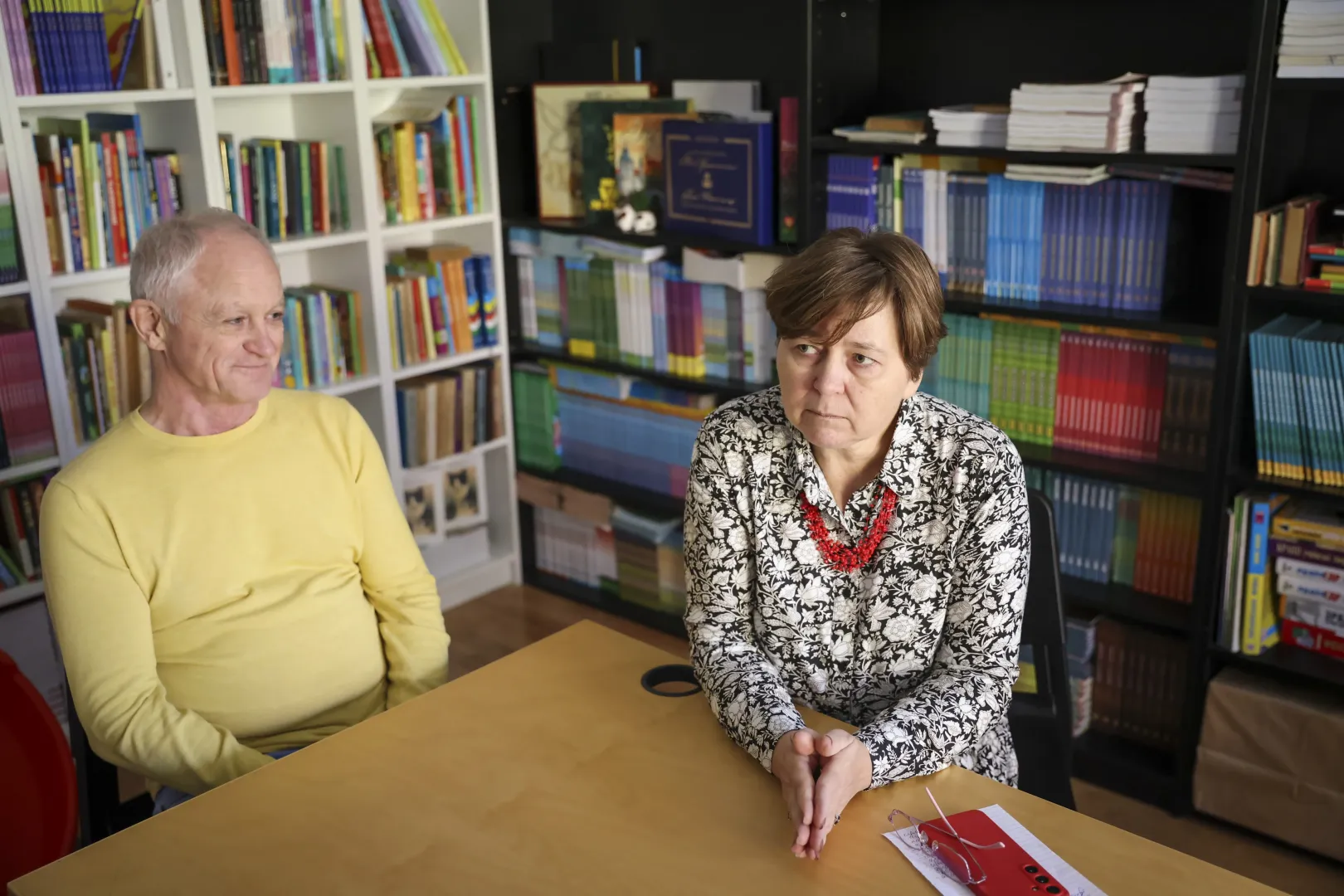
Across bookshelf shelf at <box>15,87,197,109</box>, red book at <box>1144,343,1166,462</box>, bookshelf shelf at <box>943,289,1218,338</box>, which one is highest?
bookshelf shelf at <box>15,87,197,109</box>

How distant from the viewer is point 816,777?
55.2 inches

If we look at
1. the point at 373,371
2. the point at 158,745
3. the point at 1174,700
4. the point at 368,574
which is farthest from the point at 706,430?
the point at 373,371

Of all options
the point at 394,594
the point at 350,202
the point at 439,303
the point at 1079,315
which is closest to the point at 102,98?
the point at 350,202

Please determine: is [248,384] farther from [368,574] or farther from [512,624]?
[512,624]

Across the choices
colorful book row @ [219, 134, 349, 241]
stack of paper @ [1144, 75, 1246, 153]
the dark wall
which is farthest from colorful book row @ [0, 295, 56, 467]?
stack of paper @ [1144, 75, 1246, 153]

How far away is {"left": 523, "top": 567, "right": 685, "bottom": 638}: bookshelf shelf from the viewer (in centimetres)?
358

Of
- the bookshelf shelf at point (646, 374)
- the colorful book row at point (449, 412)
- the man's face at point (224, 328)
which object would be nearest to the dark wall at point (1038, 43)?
the bookshelf shelf at point (646, 374)

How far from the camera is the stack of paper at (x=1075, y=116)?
2.42 m

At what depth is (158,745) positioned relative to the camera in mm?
1676

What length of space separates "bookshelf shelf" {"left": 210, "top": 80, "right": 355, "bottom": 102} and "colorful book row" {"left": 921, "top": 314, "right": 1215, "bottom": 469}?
1.66 meters

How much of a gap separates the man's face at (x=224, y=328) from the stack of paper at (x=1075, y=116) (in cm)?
156

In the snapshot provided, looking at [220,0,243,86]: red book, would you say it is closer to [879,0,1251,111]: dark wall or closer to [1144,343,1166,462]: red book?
[879,0,1251,111]: dark wall

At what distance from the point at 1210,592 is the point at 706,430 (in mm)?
1333

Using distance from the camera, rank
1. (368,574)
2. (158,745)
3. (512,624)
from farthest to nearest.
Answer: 1. (512,624)
2. (368,574)
3. (158,745)
